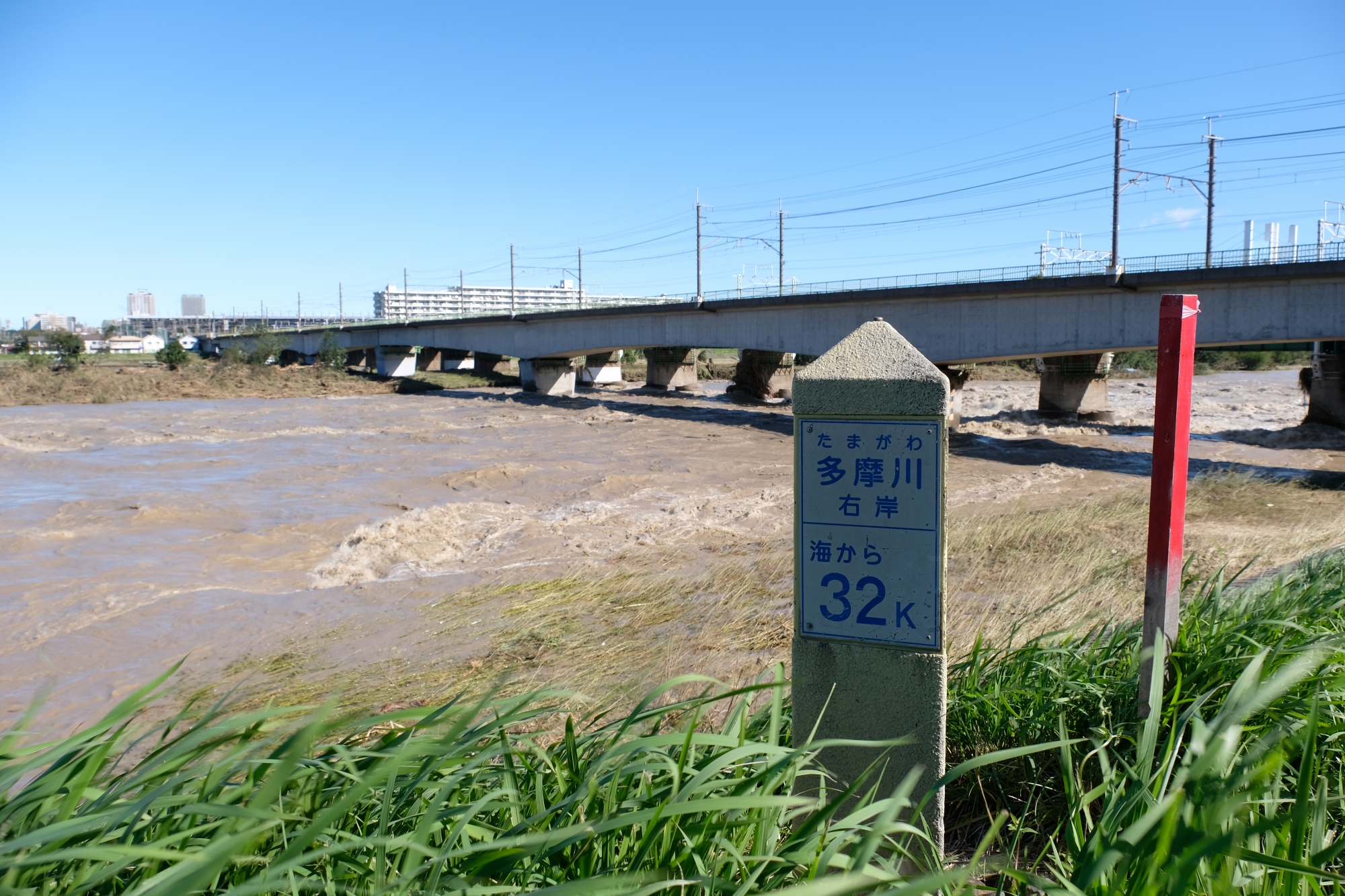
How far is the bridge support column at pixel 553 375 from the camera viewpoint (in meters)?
49.6

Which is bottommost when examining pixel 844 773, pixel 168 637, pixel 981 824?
pixel 168 637

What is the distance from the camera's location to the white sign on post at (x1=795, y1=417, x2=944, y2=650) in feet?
10.5

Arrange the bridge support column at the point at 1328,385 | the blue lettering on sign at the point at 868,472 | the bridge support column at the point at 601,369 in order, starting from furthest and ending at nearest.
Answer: the bridge support column at the point at 601,369
the bridge support column at the point at 1328,385
the blue lettering on sign at the point at 868,472

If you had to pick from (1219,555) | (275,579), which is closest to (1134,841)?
(1219,555)

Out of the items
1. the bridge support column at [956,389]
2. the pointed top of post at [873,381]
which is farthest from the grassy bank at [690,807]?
the bridge support column at [956,389]

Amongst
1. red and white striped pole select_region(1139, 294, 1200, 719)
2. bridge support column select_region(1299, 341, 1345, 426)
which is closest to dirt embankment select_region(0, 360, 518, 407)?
bridge support column select_region(1299, 341, 1345, 426)

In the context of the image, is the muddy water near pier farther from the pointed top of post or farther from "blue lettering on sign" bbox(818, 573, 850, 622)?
the pointed top of post

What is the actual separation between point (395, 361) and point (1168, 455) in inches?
2691

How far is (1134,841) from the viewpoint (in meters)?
2.21

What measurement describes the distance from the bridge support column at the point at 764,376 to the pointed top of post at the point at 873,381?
44.3 metres

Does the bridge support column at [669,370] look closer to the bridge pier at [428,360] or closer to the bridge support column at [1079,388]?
the bridge support column at [1079,388]

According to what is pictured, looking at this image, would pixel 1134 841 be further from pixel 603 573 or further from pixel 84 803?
pixel 603 573

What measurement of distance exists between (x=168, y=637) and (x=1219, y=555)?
10.7 m

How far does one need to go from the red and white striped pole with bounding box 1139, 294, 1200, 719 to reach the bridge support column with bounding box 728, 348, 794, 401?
4375 cm
